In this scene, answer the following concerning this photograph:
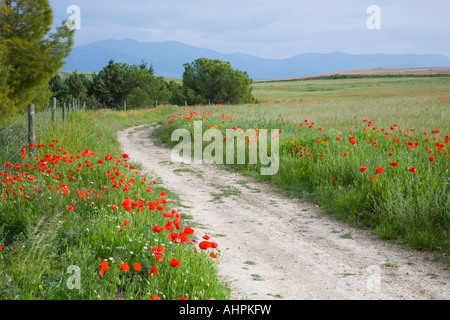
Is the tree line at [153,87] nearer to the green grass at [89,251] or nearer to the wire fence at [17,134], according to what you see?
the wire fence at [17,134]

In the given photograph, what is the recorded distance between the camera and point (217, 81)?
3931 centimetres

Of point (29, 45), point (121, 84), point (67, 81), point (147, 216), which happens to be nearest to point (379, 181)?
point (147, 216)

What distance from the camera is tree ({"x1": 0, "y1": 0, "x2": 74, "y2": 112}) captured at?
43.6 feet

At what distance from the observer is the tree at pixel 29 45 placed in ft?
43.6

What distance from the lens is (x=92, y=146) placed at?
10.5 m

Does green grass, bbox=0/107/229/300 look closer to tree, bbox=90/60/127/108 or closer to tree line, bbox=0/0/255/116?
tree line, bbox=0/0/255/116

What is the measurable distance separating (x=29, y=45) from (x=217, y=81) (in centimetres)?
2687

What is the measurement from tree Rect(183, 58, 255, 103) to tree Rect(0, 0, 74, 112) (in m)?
24.8

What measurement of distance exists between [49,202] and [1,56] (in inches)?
348

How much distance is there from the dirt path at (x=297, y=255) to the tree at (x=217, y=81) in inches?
1222

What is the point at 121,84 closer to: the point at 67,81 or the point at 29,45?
the point at 67,81

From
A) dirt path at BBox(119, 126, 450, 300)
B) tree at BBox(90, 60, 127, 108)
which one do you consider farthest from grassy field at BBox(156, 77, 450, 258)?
tree at BBox(90, 60, 127, 108)

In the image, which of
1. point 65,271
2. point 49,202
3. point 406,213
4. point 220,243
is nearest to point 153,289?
point 65,271
